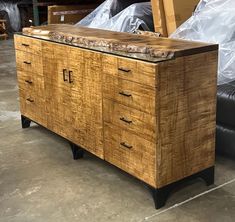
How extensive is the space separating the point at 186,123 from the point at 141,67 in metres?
0.39

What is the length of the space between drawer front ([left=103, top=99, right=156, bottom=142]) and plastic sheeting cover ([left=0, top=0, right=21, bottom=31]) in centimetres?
700

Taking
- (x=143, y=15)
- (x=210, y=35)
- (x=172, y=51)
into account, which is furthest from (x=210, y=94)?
(x=143, y=15)

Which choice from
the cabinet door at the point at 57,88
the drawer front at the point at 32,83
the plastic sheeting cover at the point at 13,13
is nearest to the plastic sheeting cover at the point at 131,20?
the drawer front at the point at 32,83

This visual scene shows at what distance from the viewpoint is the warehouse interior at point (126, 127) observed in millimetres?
2082

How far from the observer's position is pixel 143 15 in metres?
4.35

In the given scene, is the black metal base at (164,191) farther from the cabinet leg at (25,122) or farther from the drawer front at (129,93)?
the cabinet leg at (25,122)

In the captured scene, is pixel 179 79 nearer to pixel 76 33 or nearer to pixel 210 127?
pixel 210 127

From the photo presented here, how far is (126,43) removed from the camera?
7.56 feet

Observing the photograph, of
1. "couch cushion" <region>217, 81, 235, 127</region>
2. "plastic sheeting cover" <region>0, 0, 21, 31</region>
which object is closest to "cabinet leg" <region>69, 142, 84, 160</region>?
"couch cushion" <region>217, 81, 235, 127</region>

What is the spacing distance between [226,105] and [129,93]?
2.40ft

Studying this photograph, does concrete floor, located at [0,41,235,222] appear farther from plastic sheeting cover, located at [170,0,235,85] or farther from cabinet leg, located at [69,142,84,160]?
plastic sheeting cover, located at [170,0,235,85]

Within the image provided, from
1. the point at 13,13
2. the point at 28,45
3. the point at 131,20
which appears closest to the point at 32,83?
the point at 28,45

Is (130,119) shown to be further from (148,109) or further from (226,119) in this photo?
(226,119)

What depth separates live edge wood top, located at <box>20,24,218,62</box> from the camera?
207 centimetres
